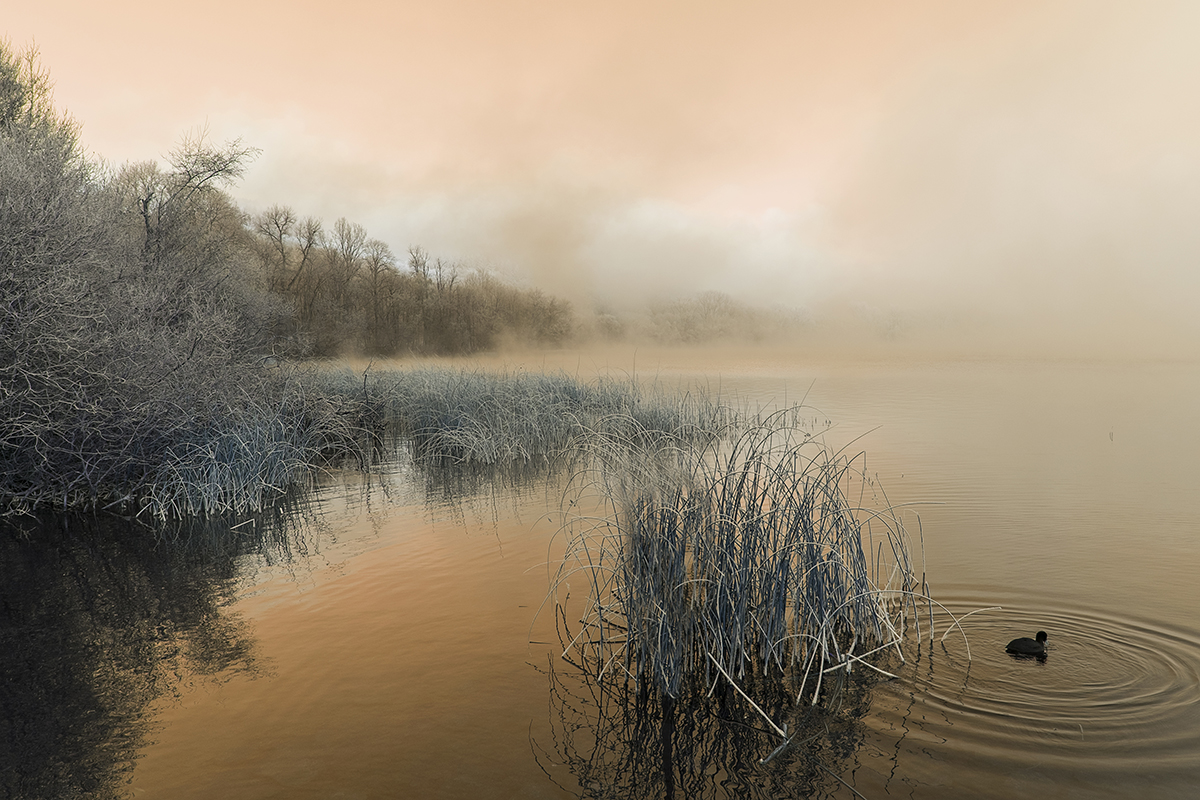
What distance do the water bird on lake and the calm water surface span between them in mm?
70

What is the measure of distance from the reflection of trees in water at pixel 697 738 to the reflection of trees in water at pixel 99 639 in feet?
7.06

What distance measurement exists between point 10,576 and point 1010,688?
8.15m

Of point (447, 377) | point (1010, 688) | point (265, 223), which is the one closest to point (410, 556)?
point (1010, 688)

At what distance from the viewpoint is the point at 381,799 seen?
3133 millimetres

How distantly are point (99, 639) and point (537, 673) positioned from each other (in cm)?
331

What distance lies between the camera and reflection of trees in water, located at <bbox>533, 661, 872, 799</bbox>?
3219 mm

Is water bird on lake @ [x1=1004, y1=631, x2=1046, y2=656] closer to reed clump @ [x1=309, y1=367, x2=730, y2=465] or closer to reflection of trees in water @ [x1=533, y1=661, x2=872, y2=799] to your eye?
reflection of trees in water @ [x1=533, y1=661, x2=872, y2=799]

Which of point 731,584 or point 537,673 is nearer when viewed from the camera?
point 731,584

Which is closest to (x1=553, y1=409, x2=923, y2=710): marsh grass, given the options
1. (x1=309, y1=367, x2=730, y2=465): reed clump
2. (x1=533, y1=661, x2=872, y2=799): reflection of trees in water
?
(x1=533, y1=661, x2=872, y2=799): reflection of trees in water

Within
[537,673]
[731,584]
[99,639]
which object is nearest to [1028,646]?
[731,584]

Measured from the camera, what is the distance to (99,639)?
4.96 metres

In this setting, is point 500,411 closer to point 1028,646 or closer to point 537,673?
point 537,673

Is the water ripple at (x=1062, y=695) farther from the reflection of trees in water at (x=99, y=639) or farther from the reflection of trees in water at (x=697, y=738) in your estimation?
the reflection of trees in water at (x=99, y=639)

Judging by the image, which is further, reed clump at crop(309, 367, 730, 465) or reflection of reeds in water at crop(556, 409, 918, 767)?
reed clump at crop(309, 367, 730, 465)
